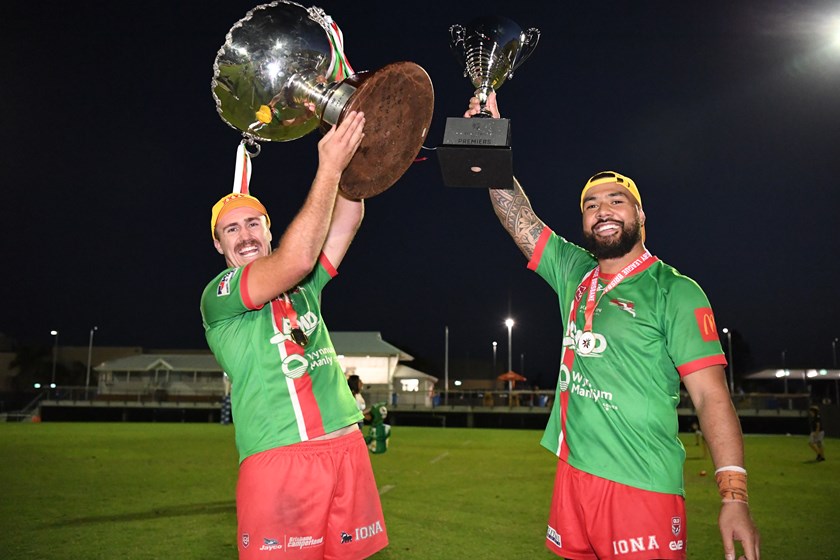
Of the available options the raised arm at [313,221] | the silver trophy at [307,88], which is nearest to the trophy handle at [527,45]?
the silver trophy at [307,88]

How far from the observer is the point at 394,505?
10.6 metres

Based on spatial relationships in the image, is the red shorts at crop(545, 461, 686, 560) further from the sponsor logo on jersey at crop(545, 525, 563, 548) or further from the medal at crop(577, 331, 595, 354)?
the medal at crop(577, 331, 595, 354)

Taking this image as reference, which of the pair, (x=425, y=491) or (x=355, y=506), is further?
(x=425, y=491)

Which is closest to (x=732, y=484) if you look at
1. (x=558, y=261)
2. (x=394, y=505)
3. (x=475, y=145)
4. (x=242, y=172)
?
(x=558, y=261)

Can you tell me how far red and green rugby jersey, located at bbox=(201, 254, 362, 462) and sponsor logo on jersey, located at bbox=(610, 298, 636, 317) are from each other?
5.12 ft

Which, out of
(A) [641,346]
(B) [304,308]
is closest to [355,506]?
(B) [304,308]

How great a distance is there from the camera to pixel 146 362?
6419cm

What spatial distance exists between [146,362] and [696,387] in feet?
219

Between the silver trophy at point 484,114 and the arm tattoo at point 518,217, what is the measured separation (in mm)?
372

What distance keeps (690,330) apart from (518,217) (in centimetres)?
159

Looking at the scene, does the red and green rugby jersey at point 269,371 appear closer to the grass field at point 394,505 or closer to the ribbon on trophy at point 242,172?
the ribbon on trophy at point 242,172

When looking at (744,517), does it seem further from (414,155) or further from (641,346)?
(414,155)

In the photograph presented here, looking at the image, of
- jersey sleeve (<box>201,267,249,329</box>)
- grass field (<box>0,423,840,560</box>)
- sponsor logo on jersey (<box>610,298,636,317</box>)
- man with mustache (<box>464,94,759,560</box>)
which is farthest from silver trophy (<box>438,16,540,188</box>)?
grass field (<box>0,423,840,560</box>)

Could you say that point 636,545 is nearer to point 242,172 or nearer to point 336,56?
point 336,56
